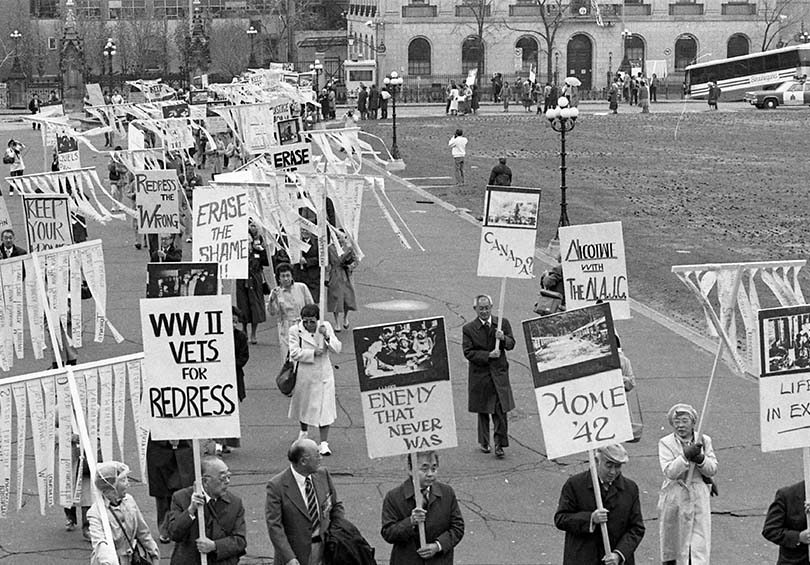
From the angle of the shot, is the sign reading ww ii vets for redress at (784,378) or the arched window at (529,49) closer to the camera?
the sign reading ww ii vets for redress at (784,378)

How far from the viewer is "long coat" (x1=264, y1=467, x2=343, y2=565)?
33.8 ft

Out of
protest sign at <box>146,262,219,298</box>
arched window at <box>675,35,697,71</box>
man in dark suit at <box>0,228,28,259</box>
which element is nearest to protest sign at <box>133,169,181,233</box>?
man in dark suit at <box>0,228,28,259</box>

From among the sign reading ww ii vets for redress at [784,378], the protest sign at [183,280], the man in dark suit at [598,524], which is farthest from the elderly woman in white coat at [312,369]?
the sign reading ww ii vets for redress at [784,378]

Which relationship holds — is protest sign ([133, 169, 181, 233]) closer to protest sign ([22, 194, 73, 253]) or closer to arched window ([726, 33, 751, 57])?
protest sign ([22, 194, 73, 253])

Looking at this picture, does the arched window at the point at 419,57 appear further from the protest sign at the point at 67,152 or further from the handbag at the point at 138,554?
the handbag at the point at 138,554

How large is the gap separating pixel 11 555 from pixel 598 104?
250 ft

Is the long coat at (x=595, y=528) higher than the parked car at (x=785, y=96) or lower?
higher

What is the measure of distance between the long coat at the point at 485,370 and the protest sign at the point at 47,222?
6.64 m

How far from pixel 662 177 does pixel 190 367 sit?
111ft

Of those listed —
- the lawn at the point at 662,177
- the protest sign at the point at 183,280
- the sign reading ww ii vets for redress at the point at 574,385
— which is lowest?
the lawn at the point at 662,177

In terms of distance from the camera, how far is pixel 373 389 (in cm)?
1088

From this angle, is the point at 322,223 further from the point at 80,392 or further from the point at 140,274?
the point at 140,274

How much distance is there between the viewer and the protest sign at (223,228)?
16.5m

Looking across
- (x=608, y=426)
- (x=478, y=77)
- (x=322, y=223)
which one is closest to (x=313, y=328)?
(x=322, y=223)
